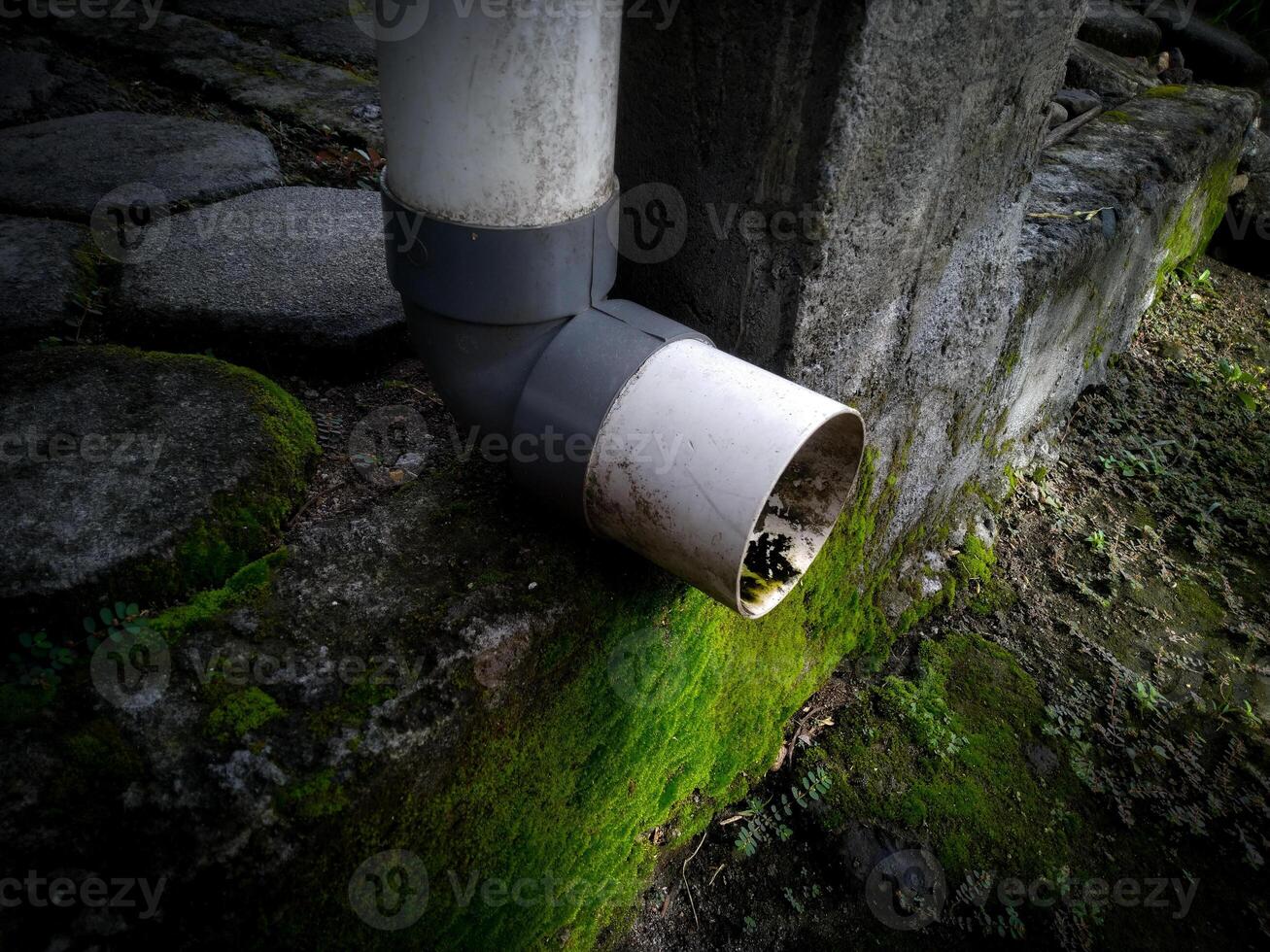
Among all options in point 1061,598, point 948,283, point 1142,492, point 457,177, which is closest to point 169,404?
point 457,177

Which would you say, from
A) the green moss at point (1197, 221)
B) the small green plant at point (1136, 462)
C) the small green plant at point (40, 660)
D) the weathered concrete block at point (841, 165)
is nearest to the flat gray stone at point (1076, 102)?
the green moss at point (1197, 221)

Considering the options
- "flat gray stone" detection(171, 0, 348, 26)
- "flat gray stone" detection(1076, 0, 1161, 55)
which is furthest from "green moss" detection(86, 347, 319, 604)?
"flat gray stone" detection(1076, 0, 1161, 55)

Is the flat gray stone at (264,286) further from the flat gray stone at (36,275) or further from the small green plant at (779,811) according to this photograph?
the small green plant at (779,811)

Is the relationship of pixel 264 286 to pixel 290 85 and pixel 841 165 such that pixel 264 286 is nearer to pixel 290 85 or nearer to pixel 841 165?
pixel 841 165

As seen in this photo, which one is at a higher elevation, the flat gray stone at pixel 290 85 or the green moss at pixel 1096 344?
the flat gray stone at pixel 290 85

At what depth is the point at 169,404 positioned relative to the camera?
1.69 meters

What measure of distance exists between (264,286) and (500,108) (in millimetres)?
1090

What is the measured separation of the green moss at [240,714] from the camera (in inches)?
49.1

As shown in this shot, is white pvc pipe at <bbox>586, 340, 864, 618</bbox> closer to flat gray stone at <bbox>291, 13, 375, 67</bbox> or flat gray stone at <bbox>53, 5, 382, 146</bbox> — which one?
flat gray stone at <bbox>53, 5, 382, 146</bbox>

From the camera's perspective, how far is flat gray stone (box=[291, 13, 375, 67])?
348 centimetres

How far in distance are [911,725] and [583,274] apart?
71.3 inches

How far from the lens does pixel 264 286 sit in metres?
2.08

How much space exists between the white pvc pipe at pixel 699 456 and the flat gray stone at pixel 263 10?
3114 millimetres

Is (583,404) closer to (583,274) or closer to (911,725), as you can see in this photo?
(583,274)
